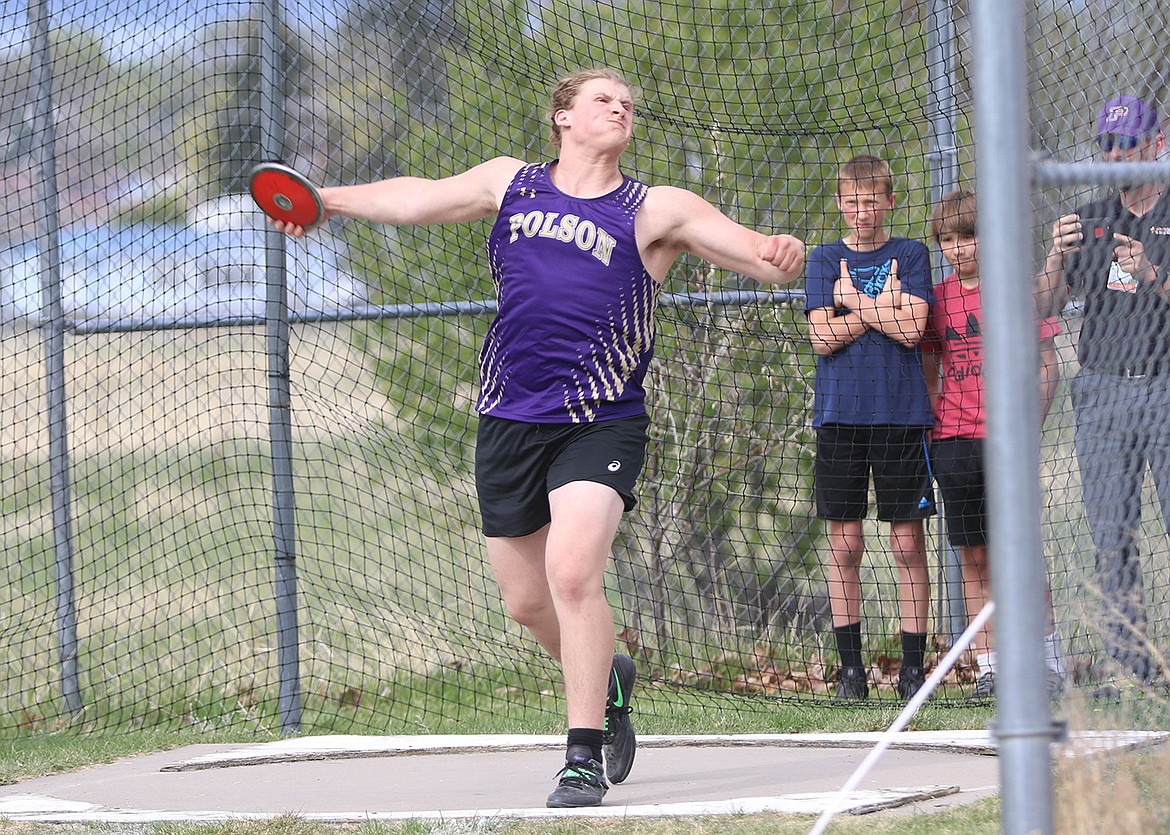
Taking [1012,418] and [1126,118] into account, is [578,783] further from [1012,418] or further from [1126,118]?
[1126,118]

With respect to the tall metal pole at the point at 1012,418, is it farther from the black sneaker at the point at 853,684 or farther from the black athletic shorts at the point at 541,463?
the black sneaker at the point at 853,684

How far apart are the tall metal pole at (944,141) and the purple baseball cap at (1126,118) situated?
210cm

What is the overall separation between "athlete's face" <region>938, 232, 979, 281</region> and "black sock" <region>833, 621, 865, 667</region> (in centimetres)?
157

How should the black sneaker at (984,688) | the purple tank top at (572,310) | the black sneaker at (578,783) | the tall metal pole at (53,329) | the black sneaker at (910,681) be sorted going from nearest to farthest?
the black sneaker at (578,783) < the purple tank top at (572,310) < the black sneaker at (984,688) < the black sneaker at (910,681) < the tall metal pole at (53,329)

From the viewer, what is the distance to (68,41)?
7.34 metres

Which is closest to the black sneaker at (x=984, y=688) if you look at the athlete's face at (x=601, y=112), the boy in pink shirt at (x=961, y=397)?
the boy in pink shirt at (x=961, y=397)

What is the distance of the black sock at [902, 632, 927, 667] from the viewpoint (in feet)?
19.9

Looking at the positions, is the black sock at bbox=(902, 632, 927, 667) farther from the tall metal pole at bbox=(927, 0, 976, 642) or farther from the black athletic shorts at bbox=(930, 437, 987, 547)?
the black athletic shorts at bbox=(930, 437, 987, 547)

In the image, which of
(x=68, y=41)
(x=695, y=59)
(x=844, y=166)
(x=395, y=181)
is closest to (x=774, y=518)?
(x=844, y=166)

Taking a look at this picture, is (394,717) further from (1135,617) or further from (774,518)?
(1135,617)

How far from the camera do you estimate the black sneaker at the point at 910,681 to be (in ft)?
19.6

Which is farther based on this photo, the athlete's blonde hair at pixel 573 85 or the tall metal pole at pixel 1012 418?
the athlete's blonde hair at pixel 573 85

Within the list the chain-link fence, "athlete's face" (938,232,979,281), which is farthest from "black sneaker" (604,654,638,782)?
"athlete's face" (938,232,979,281)

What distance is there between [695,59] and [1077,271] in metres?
3.52
